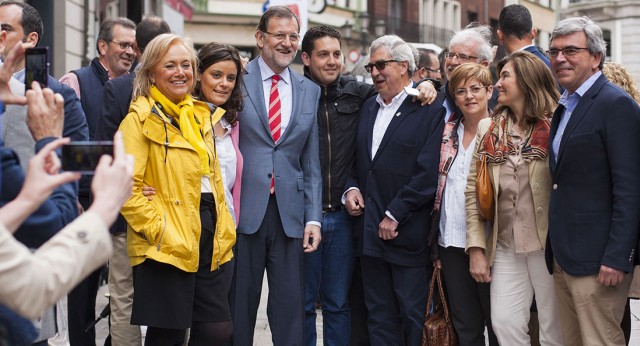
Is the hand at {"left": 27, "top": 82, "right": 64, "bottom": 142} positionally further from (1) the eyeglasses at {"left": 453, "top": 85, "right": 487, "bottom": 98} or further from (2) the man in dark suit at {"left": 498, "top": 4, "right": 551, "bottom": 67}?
(2) the man in dark suit at {"left": 498, "top": 4, "right": 551, "bottom": 67}

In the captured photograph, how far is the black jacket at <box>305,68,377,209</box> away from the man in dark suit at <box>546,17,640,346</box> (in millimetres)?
1689

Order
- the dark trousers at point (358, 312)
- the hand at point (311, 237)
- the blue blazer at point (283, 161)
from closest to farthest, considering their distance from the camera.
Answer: the blue blazer at point (283, 161), the hand at point (311, 237), the dark trousers at point (358, 312)

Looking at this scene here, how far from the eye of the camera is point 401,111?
6.89 metres

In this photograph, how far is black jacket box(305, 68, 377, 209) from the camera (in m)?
7.07

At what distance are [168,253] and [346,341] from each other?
1920 millimetres

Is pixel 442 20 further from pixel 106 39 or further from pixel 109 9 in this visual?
pixel 106 39

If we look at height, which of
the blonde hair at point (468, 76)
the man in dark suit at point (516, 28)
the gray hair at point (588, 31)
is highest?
the man in dark suit at point (516, 28)

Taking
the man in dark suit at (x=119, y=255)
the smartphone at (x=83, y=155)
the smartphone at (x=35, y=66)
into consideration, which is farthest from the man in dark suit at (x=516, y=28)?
the smartphone at (x=83, y=155)

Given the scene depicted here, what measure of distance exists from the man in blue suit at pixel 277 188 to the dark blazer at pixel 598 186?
A: 1.69 m

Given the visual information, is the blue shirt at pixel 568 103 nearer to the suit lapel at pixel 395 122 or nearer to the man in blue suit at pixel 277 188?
the suit lapel at pixel 395 122

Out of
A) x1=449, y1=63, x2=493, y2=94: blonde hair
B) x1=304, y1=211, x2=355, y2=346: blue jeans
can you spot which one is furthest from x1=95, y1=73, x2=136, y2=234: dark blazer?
x1=449, y1=63, x2=493, y2=94: blonde hair

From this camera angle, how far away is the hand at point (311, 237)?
265 inches

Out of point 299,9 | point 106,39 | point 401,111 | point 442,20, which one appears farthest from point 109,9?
point 442,20

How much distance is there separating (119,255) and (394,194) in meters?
1.82
